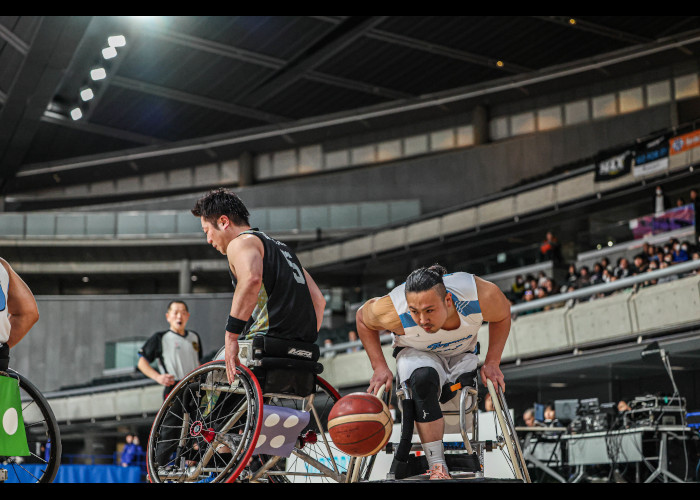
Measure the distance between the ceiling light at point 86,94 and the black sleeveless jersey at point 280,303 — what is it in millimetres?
27459

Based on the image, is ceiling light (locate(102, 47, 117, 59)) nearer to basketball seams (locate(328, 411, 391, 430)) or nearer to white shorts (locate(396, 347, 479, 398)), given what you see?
white shorts (locate(396, 347, 479, 398))

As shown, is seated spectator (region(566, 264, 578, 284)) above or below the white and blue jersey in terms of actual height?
above

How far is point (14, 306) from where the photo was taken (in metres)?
4.10

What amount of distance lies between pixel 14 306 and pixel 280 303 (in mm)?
1307

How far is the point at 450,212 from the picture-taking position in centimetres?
2470

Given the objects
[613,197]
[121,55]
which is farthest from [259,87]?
[613,197]

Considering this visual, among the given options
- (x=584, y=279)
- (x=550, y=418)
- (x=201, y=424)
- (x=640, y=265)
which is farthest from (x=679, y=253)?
(x=201, y=424)

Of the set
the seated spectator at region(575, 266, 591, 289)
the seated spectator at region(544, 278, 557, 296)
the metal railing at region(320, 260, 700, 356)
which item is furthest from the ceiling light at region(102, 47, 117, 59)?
the seated spectator at region(575, 266, 591, 289)

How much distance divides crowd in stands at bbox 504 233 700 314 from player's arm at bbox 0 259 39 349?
1056cm

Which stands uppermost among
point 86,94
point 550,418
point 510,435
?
point 86,94

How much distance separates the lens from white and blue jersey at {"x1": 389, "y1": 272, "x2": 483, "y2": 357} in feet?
14.1

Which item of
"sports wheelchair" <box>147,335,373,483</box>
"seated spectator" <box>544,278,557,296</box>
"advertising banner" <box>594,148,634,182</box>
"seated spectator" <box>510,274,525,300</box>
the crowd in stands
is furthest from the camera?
"advertising banner" <box>594,148,634,182</box>

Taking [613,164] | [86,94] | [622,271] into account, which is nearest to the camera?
[622,271]

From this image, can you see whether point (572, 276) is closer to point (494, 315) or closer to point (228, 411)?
point (494, 315)
